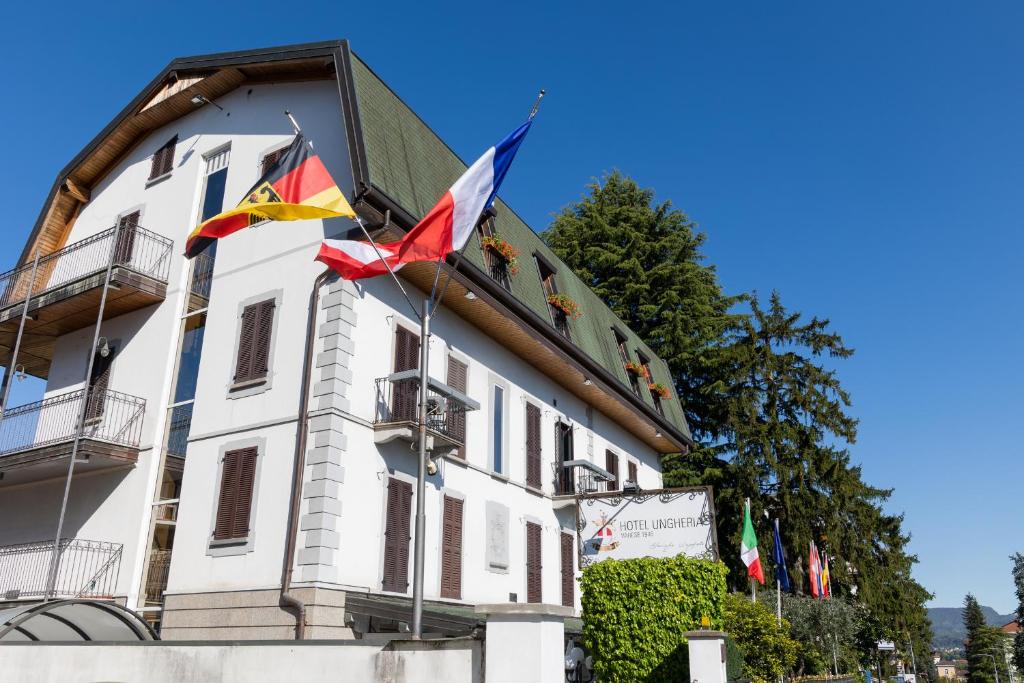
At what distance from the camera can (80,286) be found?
1798cm

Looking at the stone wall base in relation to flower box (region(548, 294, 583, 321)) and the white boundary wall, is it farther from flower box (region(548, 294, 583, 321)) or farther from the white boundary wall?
flower box (region(548, 294, 583, 321))

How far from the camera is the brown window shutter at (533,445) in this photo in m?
20.8

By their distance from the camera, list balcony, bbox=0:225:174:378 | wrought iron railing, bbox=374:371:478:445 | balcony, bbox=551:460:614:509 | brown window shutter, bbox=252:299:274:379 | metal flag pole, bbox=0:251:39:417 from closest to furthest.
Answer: wrought iron railing, bbox=374:371:478:445
brown window shutter, bbox=252:299:274:379
metal flag pole, bbox=0:251:39:417
balcony, bbox=0:225:174:378
balcony, bbox=551:460:614:509

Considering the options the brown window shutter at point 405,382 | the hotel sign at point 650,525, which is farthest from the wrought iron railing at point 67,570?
the hotel sign at point 650,525

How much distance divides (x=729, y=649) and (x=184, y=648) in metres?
9.49

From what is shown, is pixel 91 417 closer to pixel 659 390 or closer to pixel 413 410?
pixel 413 410

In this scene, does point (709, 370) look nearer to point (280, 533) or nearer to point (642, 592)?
point (642, 592)

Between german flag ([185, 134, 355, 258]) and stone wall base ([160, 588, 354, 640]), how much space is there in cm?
612

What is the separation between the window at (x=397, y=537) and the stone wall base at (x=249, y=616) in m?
1.39

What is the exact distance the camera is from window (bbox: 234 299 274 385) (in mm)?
15914

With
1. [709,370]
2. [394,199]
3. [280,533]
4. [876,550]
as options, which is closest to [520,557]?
[280,533]

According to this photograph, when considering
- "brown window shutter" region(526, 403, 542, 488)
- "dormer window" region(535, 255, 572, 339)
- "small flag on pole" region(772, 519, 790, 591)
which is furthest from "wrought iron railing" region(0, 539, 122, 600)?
"small flag on pole" region(772, 519, 790, 591)

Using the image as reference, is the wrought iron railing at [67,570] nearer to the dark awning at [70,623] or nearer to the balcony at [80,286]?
the dark awning at [70,623]

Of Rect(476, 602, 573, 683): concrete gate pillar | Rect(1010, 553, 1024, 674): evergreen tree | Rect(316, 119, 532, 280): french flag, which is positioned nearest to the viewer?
Rect(476, 602, 573, 683): concrete gate pillar
